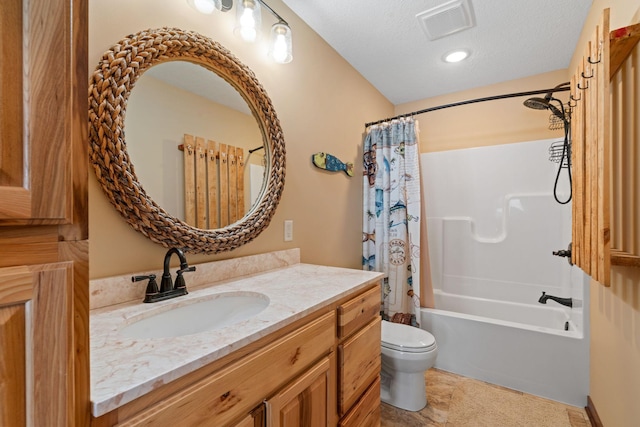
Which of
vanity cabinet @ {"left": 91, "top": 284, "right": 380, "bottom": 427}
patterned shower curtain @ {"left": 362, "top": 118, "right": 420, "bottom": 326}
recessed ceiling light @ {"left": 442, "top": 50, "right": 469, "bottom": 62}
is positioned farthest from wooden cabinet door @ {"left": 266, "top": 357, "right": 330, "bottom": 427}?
recessed ceiling light @ {"left": 442, "top": 50, "right": 469, "bottom": 62}

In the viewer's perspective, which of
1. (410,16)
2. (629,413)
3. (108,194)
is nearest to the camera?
(108,194)

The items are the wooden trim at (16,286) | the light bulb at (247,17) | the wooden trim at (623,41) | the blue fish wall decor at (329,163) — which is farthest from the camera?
the blue fish wall decor at (329,163)

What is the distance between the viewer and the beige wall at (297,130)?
3.26 feet

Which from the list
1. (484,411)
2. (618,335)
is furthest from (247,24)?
(484,411)

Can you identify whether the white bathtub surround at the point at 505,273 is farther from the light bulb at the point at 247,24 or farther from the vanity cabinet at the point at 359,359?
the light bulb at the point at 247,24

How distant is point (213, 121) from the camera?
1.34 meters

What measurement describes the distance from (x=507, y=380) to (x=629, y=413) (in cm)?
91

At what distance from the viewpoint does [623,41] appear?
3.54ft

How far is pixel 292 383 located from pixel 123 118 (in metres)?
1.06

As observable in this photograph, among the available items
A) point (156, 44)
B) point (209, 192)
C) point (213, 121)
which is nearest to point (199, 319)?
point (209, 192)

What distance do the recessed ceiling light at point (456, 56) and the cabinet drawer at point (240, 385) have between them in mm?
2293

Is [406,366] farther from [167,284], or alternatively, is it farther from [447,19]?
[447,19]

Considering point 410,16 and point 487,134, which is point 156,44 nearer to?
point 410,16

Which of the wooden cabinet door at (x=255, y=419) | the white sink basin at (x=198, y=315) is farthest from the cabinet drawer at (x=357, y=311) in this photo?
the wooden cabinet door at (x=255, y=419)
